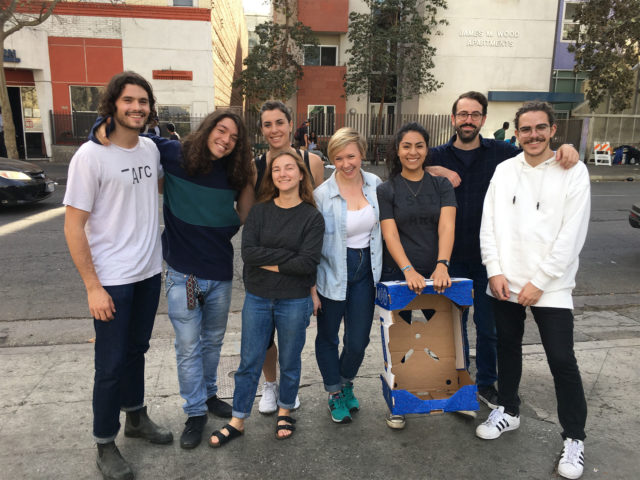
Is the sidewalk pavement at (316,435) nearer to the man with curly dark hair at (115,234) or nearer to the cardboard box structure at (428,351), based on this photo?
the cardboard box structure at (428,351)

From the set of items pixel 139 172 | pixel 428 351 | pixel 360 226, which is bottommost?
pixel 428 351

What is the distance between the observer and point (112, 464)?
2680 mm

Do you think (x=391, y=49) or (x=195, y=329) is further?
(x=391, y=49)

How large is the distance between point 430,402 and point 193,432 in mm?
1479

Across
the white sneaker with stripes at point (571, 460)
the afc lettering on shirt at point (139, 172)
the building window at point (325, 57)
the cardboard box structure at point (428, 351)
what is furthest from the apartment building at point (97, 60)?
the white sneaker with stripes at point (571, 460)

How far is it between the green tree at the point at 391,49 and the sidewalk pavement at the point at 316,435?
1890 cm

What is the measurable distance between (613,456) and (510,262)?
129 cm

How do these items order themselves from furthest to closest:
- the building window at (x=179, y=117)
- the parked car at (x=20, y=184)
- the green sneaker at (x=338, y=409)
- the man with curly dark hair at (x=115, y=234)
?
the building window at (x=179, y=117) → the parked car at (x=20, y=184) → the green sneaker at (x=338, y=409) → the man with curly dark hair at (x=115, y=234)

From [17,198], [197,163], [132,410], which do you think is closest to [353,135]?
[197,163]

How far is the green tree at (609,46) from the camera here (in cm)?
2038

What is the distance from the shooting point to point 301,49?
71.7ft

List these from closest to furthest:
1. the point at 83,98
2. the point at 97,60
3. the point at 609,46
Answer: the point at 97,60
the point at 83,98
the point at 609,46

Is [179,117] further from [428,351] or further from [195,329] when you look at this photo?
[428,351]

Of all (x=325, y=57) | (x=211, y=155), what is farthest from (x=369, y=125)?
(x=211, y=155)
